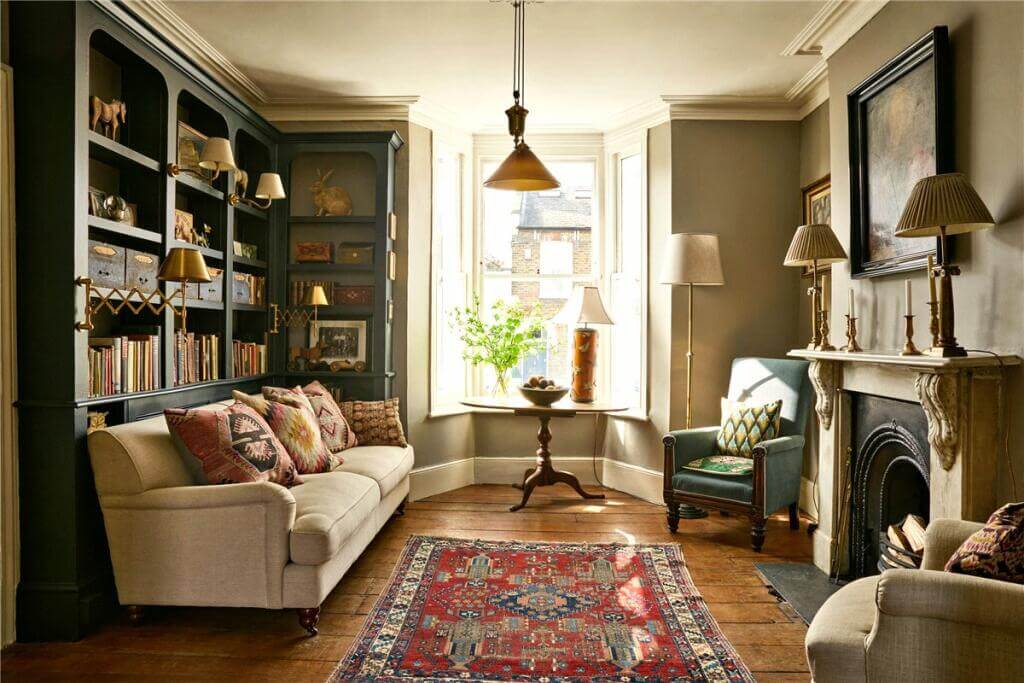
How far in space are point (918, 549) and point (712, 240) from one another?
7.94 ft

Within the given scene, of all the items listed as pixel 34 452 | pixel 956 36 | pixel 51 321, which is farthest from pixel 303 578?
pixel 956 36

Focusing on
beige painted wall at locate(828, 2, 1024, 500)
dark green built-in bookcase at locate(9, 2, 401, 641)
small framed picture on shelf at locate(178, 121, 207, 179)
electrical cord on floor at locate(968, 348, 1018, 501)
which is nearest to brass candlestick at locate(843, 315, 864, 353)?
beige painted wall at locate(828, 2, 1024, 500)

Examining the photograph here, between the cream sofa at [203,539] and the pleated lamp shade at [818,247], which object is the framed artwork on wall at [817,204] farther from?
the cream sofa at [203,539]

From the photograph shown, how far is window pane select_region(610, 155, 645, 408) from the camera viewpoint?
530cm

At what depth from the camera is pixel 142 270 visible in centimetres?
329

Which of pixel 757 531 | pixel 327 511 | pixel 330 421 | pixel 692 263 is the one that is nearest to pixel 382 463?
pixel 330 421

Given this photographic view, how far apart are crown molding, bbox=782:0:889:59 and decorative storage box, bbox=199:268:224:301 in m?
3.45

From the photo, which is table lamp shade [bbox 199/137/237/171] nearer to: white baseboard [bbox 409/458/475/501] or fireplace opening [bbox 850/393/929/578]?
white baseboard [bbox 409/458/475/501]

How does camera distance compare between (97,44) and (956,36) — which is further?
(97,44)

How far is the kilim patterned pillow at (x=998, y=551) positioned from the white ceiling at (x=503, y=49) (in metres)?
2.58

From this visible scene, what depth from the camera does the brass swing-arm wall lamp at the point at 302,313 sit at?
185 inches

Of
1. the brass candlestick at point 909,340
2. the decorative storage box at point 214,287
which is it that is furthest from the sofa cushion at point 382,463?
the brass candlestick at point 909,340

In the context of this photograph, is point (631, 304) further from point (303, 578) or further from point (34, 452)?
point (34, 452)

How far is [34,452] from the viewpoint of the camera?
2738mm
